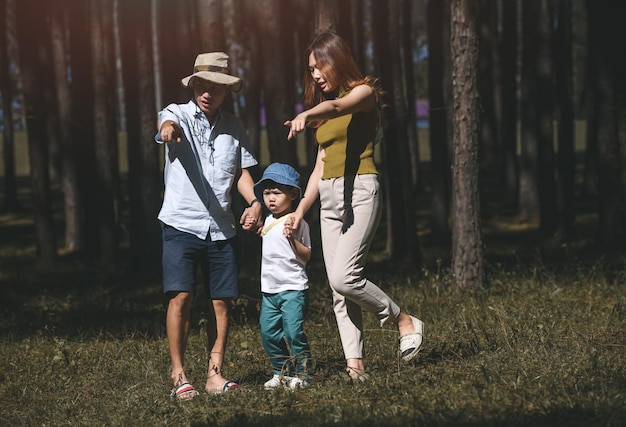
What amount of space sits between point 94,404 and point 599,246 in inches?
419

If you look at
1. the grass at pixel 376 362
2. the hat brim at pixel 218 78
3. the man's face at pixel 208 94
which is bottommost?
the grass at pixel 376 362

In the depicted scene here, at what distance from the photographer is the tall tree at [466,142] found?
11.0 m

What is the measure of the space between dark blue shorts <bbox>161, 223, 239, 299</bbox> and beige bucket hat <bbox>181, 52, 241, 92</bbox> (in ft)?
3.36

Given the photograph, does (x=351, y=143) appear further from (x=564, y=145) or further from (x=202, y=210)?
(x=564, y=145)

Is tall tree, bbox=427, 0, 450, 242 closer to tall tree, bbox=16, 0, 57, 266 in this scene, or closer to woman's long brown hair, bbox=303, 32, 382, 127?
tall tree, bbox=16, 0, 57, 266

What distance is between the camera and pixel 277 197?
682cm

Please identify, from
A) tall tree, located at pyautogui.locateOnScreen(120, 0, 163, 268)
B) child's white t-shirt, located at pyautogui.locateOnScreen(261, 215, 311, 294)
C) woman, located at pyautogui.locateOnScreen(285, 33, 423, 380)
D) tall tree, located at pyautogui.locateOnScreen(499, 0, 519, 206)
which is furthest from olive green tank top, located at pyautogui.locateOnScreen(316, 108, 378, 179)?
tall tree, located at pyautogui.locateOnScreen(499, 0, 519, 206)

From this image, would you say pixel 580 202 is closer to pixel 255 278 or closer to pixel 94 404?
pixel 255 278

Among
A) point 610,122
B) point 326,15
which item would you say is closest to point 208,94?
point 326,15

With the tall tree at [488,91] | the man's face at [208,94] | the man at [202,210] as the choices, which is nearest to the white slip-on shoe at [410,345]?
the man at [202,210]

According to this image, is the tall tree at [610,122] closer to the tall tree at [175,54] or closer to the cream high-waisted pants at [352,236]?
the tall tree at [175,54]

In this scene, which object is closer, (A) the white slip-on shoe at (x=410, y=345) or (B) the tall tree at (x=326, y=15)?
(A) the white slip-on shoe at (x=410, y=345)

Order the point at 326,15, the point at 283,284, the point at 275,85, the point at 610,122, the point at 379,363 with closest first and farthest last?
1. the point at 283,284
2. the point at 379,363
3. the point at 326,15
4. the point at 275,85
5. the point at 610,122

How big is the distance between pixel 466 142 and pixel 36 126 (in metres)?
9.33
